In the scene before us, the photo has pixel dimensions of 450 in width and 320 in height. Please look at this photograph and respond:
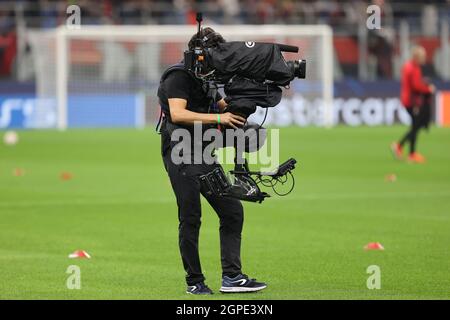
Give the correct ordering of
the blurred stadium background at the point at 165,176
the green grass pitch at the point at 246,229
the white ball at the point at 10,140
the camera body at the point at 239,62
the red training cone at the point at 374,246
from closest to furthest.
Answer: the camera body at the point at 239,62 < the green grass pitch at the point at 246,229 < the blurred stadium background at the point at 165,176 < the red training cone at the point at 374,246 < the white ball at the point at 10,140

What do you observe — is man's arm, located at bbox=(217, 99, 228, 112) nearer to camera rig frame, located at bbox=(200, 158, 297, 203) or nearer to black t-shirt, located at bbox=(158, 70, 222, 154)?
black t-shirt, located at bbox=(158, 70, 222, 154)

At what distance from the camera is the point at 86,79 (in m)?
35.2

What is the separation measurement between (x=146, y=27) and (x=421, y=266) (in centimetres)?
2479

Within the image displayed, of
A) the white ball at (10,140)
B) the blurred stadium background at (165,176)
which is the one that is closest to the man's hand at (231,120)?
the blurred stadium background at (165,176)

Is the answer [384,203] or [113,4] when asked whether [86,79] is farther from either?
[384,203]

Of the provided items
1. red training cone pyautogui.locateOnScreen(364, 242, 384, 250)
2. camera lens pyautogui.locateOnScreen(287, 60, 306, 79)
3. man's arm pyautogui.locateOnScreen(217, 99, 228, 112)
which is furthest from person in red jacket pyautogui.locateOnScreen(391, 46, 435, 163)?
camera lens pyautogui.locateOnScreen(287, 60, 306, 79)

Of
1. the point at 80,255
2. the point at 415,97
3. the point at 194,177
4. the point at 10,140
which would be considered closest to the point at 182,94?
the point at 194,177

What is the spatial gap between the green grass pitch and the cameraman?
24cm

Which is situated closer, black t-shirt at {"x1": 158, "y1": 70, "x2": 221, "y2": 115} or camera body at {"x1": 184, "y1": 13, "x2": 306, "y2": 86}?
camera body at {"x1": 184, "y1": 13, "x2": 306, "y2": 86}

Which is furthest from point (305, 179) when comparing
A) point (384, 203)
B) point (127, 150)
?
point (127, 150)

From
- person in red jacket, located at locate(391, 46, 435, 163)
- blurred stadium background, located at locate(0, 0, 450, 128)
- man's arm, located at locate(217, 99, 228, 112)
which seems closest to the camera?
man's arm, located at locate(217, 99, 228, 112)

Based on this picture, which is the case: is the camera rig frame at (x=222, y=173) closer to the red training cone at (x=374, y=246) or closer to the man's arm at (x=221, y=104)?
the man's arm at (x=221, y=104)

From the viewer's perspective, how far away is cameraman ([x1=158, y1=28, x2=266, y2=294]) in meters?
10.2

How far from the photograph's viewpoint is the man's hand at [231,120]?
1018 cm
